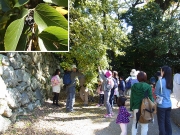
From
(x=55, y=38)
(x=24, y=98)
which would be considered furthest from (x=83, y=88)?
(x=55, y=38)

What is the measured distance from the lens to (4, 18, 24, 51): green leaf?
1.95ft

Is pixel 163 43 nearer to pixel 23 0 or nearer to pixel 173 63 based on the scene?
pixel 173 63

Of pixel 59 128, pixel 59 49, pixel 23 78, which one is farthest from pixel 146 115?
pixel 23 78

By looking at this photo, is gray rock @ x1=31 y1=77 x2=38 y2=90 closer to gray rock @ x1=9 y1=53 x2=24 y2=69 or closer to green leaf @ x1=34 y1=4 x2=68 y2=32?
gray rock @ x1=9 y1=53 x2=24 y2=69

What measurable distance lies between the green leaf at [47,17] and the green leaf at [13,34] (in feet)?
0.15

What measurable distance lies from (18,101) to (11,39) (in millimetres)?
5037

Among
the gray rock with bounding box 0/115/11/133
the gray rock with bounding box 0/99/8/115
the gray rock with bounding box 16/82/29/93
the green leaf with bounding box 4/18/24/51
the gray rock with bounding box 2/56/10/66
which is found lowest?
the gray rock with bounding box 0/115/11/133

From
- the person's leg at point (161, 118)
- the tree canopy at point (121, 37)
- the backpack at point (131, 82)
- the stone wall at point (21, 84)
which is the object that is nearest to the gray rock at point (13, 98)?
the stone wall at point (21, 84)

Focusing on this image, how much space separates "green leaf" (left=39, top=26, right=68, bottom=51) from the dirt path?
3941mm

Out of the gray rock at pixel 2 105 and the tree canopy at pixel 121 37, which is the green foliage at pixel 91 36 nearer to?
the tree canopy at pixel 121 37

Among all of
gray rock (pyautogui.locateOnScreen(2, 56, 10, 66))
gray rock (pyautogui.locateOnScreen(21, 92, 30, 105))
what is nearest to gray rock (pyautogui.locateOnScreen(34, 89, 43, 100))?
gray rock (pyautogui.locateOnScreen(21, 92, 30, 105))

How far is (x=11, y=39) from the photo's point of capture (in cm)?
61

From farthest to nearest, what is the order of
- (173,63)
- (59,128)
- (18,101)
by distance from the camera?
1. (173,63)
2. (18,101)
3. (59,128)

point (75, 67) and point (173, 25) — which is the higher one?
point (173, 25)
